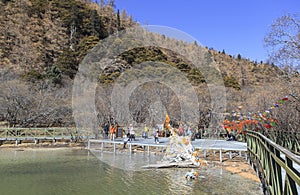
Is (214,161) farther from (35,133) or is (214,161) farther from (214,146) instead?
(35,133)

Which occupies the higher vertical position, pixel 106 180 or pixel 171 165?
pixel 171 165

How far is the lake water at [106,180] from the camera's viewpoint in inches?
346

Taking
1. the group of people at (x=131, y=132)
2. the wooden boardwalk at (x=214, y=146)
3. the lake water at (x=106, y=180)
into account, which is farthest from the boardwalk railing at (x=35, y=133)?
the lake water at (x=106, y=180)

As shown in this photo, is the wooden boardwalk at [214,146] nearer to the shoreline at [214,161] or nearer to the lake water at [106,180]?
the shoreline at [214,161]

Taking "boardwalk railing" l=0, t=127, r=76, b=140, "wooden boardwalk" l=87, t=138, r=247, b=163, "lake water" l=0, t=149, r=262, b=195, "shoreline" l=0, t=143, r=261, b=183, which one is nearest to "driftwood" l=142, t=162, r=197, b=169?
"lake water" l=0, t=149, r=262, b=195

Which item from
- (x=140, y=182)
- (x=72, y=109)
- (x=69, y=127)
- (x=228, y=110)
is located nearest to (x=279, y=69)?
(x=140, y=182)

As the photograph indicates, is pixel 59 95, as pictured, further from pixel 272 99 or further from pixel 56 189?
pixel 56 189

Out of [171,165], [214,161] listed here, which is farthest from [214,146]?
[171,165]

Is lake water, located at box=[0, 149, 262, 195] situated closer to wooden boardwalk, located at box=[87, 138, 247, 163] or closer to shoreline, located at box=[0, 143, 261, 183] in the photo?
shoreline, located at box=[0, 143, 261, 183]

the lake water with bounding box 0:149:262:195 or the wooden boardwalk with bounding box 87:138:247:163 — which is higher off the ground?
the wooden boardwalk with bounding box 87:138:247:163

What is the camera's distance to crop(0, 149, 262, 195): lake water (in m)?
8.80

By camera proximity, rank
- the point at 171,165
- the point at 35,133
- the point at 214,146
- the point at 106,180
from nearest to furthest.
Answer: the point at 106,180
the point at 171,165
the point at 214,146
the point at 35,133

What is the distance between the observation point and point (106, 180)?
1028cm

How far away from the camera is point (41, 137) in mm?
21781
